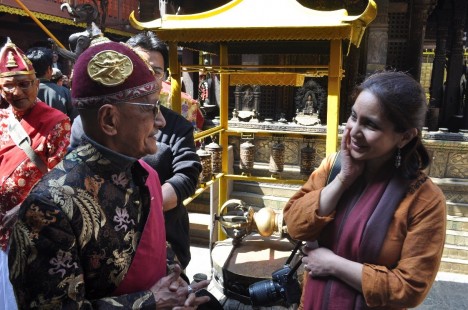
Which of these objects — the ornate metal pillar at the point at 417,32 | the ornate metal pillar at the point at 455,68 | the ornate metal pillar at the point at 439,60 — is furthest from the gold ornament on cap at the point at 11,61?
the ornate metal pillar at the point at 439,60

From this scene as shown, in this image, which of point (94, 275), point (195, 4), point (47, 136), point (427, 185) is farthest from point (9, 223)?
point (195, 4)

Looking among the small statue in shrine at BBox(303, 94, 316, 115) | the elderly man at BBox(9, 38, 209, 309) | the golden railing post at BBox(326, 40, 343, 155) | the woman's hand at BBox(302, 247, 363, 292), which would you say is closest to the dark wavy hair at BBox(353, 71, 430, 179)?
the woman's hand at BBox(302, 247, 363, 292)

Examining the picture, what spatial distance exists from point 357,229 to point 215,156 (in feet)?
8.41

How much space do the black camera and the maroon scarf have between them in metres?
0.25

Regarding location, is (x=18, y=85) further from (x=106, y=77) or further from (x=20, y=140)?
(x=106, y=77)

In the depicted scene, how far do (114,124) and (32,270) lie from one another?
45 centimetres

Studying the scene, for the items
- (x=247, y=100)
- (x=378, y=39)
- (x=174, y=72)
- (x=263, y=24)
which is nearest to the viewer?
(x=263, y=24)

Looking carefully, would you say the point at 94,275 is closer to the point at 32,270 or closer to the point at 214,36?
the point at 32,270

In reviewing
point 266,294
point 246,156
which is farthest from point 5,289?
point 246,156

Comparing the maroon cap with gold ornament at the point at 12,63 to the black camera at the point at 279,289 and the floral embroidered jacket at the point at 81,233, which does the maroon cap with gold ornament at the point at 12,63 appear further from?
the black camera at the point at 279,289

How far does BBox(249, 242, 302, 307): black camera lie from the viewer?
5.94 ft

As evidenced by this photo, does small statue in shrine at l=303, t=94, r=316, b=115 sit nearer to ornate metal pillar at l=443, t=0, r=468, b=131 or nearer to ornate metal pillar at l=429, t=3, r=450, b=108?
ornate metal pillar at l=443, t=0, r=468, b=131

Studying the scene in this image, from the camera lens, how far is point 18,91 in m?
2.36

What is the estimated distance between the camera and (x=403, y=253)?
53.7 inches
